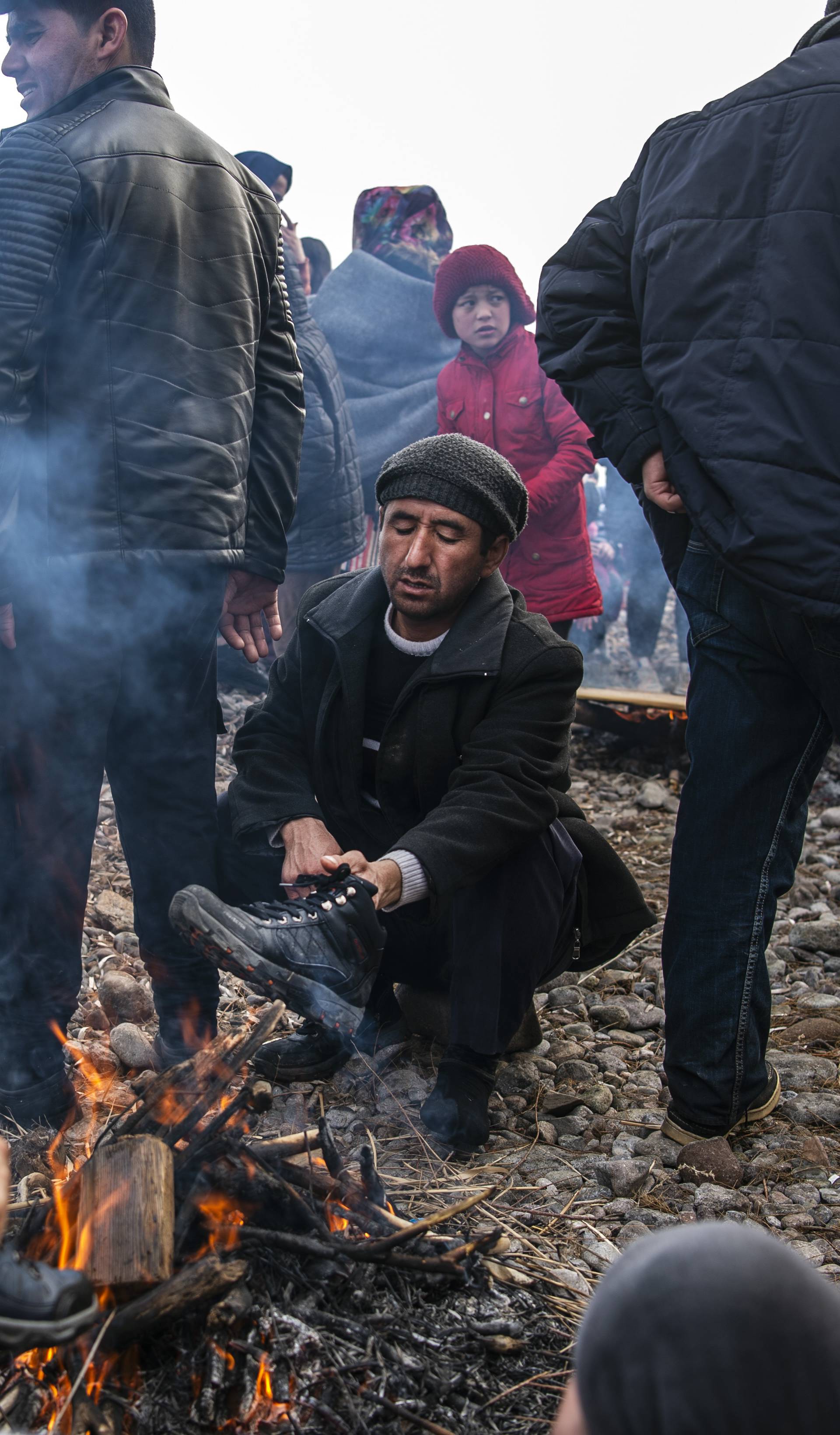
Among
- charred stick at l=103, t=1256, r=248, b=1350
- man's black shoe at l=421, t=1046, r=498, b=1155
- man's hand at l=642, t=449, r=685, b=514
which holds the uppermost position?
man's hand at l=642, t=449, r=685, b=514

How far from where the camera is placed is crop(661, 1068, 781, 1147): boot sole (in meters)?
2.67

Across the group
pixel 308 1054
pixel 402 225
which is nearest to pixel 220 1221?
pixel 308 1054

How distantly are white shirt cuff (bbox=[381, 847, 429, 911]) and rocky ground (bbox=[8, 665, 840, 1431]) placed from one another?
63 centimetres

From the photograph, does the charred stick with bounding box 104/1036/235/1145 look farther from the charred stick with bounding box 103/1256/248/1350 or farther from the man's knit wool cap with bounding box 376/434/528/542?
the man's knit wool cap with bounding box 376/434/528/542

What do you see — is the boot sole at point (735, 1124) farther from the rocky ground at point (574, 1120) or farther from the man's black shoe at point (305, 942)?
the man's black shoe at point (305, 942)

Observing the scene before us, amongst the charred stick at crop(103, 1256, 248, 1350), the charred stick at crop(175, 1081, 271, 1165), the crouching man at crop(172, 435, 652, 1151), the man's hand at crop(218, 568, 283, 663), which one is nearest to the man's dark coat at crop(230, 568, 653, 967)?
the crouching man at crop(172, 435, 652, 1151)

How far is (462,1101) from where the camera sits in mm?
2727

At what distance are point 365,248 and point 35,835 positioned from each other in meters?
6.26

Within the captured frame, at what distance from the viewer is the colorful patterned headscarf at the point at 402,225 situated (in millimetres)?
7508

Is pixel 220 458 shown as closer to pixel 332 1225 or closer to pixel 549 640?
pixel 549 640

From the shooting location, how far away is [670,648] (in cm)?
1323

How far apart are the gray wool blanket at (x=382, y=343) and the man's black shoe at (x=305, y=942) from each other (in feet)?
17.8

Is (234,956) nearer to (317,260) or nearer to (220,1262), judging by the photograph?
(220,1262)

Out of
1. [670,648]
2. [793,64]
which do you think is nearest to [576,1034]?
[793,64]
